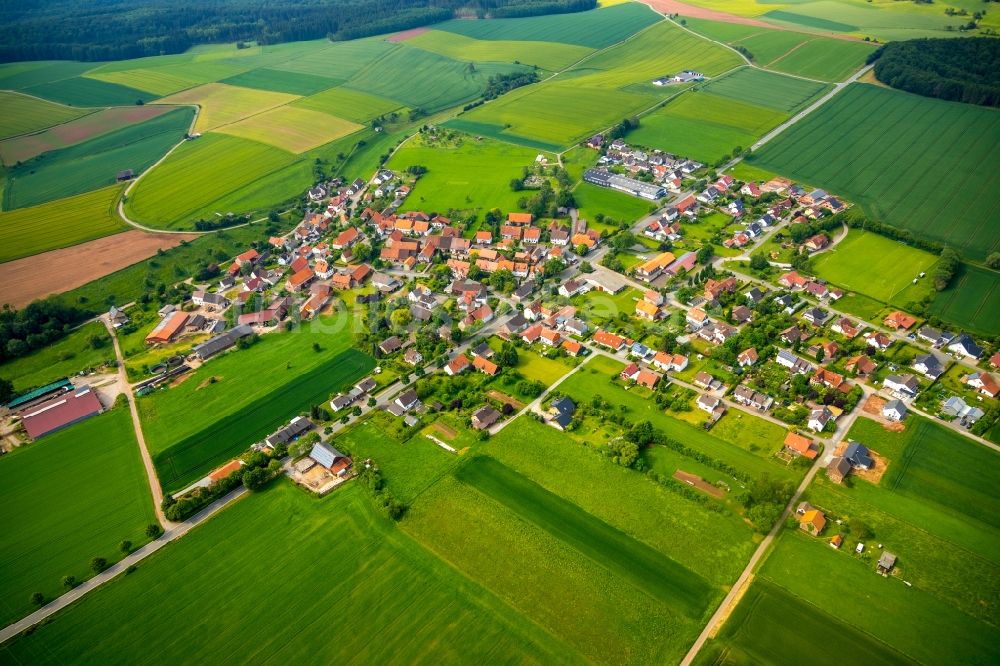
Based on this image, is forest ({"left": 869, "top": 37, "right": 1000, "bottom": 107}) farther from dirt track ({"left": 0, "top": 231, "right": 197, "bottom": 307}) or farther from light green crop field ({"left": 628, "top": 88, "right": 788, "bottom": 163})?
dirt track ({"left": 0, "top": 231, "right": 197, "bottom": 307})

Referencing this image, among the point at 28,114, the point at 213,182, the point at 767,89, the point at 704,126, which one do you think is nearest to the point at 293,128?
the point at 213,182

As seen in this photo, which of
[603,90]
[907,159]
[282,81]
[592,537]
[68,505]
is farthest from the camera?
[282,81]

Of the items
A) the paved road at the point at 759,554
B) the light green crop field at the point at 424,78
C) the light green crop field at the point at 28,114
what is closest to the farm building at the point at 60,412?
the paved road at the point at 759,554

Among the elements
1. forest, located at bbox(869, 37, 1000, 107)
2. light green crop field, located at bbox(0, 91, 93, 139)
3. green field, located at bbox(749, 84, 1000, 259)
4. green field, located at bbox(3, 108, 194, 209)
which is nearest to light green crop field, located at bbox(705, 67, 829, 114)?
green field, located at bbox(749, 84, 1000, 259)

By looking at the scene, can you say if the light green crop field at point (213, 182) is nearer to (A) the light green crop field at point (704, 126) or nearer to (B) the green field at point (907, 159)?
(A) the light green crop field at point (704, 126)

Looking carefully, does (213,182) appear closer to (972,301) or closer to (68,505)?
(68,505)
